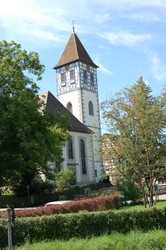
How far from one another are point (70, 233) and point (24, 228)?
1.35 metres

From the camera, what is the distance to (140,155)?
16219mm

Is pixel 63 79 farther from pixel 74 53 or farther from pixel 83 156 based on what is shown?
pixel 83 156

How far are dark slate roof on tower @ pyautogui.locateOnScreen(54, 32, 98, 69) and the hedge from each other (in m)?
49.1

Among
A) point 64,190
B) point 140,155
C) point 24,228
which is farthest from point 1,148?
point 64,190

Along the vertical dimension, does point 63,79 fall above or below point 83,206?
above

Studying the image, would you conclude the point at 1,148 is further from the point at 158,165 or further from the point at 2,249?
the point at 2,249

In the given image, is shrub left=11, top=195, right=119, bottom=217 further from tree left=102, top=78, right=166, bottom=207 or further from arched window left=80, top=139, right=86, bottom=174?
arched window left=80, top=139, right=86, bottom=174

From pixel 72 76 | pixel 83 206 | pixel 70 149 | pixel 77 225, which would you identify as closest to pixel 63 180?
pixel 70 149

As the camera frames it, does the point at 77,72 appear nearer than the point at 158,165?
No

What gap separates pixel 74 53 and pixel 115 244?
2078 inches

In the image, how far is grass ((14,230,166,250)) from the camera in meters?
9.73

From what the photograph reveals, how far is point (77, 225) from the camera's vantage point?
11.7 m

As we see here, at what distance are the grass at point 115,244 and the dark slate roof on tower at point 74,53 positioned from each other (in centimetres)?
5071

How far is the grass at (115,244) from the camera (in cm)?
973
